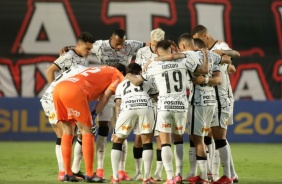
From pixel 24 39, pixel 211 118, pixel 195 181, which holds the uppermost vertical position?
pixel 24 39

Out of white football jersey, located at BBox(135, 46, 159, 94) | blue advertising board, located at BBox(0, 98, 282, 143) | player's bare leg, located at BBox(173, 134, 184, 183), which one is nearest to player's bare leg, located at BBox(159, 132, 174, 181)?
player's bare leg, located at BBox(173, 134, 184, 183)

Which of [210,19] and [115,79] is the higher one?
[210,19]

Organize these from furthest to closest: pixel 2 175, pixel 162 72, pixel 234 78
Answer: pixel 234 78
pixel 2 175
pixel 162 72

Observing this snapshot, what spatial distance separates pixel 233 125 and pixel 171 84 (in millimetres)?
9281

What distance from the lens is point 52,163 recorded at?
1410cm

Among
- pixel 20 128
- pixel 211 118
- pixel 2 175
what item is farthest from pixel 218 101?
pixel 20 128

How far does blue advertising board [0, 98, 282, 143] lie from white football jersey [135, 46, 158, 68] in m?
6.74

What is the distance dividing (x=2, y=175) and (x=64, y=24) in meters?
9.33

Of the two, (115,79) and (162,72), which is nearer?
(162,72)

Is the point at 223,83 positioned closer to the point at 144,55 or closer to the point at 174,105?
the point at 174,105

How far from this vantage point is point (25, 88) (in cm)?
1967

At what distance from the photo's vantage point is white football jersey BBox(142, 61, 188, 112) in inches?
408

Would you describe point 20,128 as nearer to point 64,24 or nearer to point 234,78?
point 64,24

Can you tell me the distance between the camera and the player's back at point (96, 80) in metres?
10.9
